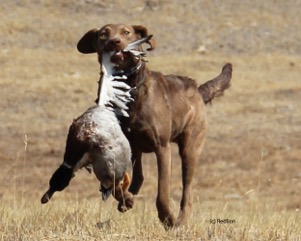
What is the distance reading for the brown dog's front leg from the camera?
7516 mm

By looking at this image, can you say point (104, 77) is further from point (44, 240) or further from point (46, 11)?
point (46, 11)

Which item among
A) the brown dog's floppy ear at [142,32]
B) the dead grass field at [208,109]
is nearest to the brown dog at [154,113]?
the brown dog's floppy ear at [142,32]

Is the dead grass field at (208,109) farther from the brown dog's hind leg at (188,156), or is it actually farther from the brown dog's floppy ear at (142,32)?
the brown dog's floppy ear at (142,32)

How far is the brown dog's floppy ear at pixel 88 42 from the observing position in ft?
26.0

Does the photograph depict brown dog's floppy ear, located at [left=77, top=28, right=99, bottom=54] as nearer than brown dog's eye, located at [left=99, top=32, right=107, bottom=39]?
No

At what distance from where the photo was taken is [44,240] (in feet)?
20.6

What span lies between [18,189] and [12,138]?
17.1ft

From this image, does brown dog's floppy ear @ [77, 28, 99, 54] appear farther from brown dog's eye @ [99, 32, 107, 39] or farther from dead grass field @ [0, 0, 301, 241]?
dead grass field @ [0, 0, 301, 241]

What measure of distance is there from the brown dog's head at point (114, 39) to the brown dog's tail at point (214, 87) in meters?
1.38

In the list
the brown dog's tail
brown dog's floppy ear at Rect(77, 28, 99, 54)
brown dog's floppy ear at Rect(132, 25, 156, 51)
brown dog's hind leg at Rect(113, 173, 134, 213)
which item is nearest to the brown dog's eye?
brown dog's floppy ear at Rect(77, 28, 99, 54)

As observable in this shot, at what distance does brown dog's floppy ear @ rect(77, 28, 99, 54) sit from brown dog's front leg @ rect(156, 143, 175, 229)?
0.99m

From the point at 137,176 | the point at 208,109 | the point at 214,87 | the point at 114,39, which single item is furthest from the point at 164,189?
the point at 208,109

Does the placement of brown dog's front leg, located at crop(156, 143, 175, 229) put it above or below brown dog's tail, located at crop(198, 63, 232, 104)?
below

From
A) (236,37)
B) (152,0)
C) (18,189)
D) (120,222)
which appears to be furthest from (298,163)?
(152,0)
